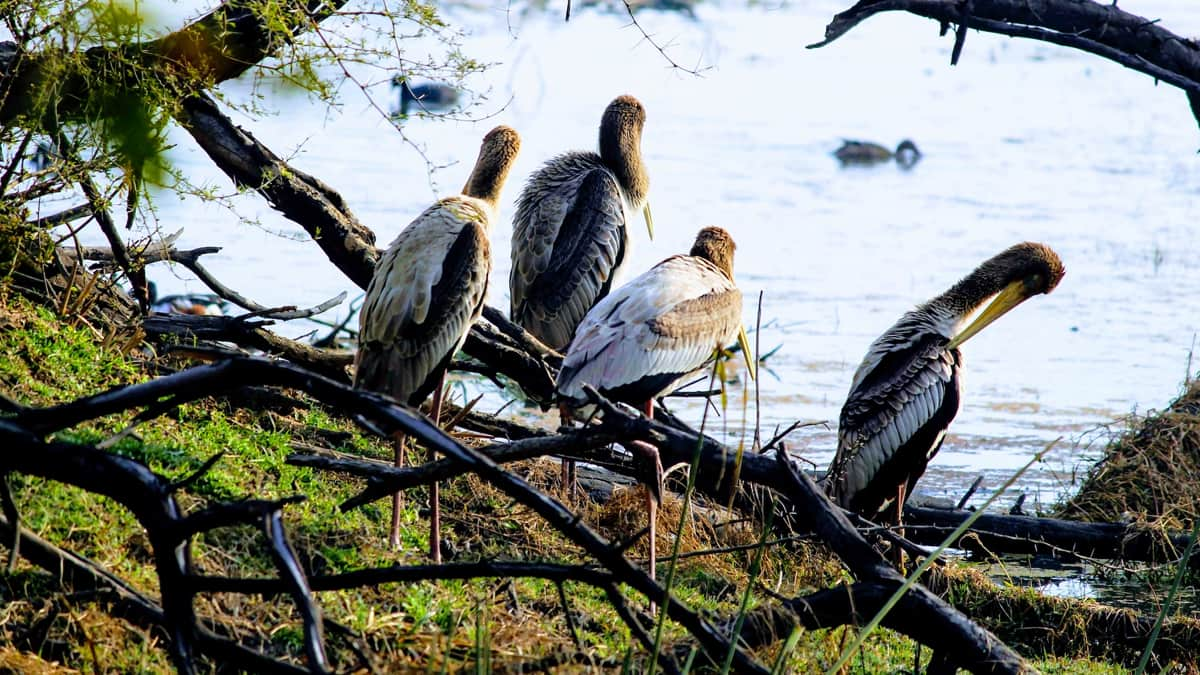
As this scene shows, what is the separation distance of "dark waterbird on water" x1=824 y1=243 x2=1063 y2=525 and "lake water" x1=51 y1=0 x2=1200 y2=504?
5.57 ft

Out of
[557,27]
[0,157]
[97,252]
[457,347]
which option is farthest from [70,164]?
[557,27]

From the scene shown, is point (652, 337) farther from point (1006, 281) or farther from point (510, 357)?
point (1006, 281)

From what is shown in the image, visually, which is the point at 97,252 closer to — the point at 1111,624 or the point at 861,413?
Result: the point at 861,413

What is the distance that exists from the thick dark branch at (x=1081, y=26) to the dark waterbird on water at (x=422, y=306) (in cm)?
186

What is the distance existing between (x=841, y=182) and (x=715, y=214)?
327 centimetres

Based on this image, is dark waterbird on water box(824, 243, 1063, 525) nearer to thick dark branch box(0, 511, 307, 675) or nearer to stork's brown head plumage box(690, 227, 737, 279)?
stork's brown head plumage box(690, 227, 737, 279)

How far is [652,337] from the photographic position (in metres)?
5.50

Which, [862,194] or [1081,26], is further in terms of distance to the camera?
[862,194]

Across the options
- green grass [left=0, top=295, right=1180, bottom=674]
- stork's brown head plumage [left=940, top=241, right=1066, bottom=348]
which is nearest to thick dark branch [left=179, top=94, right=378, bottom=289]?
green grass [left=0, top=295, right=1180, bottom=674]

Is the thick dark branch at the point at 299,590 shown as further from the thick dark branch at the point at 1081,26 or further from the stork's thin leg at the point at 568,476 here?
the thick dark branch at the point at 1081,26

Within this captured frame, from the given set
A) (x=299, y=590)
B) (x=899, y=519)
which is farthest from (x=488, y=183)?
(x=299, y=590)

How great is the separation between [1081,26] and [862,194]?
9.98m

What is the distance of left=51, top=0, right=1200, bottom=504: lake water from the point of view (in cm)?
966

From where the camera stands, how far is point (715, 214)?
13.8 m
